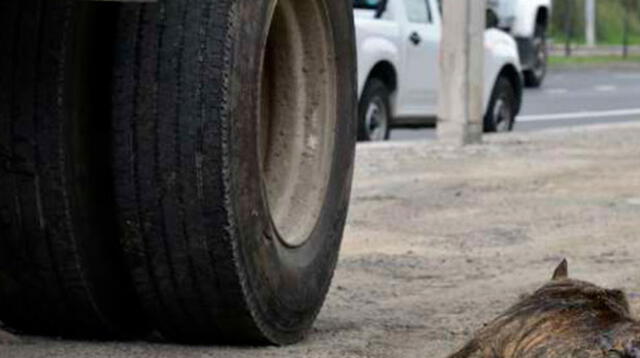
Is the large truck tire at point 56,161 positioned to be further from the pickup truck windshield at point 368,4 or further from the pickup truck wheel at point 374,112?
the pickup truck windshield at point 368,4

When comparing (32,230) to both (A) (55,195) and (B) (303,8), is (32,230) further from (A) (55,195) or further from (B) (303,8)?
(B) (303,8)

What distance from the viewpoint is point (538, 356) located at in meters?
4.35

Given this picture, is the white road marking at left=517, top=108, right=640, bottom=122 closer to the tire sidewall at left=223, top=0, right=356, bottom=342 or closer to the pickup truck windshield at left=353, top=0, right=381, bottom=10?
the pickup truck windshield at left=353, top=0, right=381, bottom=10

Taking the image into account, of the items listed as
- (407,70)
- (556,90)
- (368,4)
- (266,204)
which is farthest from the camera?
(556,90)

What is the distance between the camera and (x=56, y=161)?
4957 mm

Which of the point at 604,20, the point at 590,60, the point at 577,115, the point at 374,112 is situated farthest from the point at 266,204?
Result: the point at 604,20

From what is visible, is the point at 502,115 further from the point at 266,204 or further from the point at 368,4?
the point at 266,204

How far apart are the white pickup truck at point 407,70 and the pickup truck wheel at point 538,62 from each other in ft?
34.4

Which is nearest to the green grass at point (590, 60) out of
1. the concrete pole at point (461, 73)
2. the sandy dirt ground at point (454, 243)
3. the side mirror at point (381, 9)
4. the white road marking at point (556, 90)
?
the white road marking at point (556, 90)

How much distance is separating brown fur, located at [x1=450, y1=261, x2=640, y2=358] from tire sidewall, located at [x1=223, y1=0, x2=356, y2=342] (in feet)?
2.56

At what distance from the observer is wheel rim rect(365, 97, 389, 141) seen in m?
16.9

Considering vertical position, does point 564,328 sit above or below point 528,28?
above

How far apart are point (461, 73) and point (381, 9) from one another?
9.17ft

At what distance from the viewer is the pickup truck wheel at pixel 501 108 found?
19109 mm
